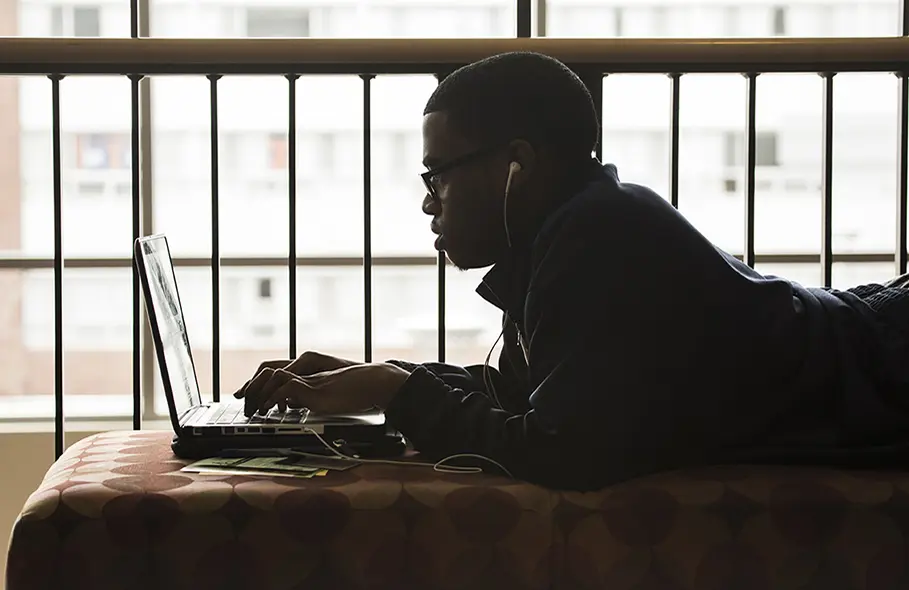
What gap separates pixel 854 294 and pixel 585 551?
0.56m

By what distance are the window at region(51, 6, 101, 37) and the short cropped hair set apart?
352 cm

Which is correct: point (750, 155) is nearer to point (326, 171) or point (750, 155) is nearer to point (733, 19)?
point (326, 171)


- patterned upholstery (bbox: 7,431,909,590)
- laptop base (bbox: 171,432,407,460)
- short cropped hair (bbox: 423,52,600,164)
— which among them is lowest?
patterned upholstery (bbox: 7,431,909,590)

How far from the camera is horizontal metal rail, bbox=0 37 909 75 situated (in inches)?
61.6

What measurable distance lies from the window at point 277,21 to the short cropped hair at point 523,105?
326 centimetres

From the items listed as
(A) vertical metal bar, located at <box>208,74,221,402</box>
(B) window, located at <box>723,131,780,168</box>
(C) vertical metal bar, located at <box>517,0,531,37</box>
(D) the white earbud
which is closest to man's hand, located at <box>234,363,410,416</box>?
(D) the white earbud

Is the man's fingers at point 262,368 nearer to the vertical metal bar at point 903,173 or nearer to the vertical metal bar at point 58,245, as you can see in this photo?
the vertical metal bar at point 58,245

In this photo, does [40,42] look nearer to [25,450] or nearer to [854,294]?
[854,294]

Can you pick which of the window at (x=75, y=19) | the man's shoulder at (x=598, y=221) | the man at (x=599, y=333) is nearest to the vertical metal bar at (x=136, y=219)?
the man at (x=599, y=333)

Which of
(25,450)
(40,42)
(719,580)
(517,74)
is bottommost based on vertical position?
(25,450)

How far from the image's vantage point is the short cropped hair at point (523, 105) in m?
1.26

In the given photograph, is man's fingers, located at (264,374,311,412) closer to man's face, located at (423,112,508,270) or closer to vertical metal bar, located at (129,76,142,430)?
man's face, located at (423,112,508,270)

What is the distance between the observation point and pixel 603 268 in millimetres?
1108

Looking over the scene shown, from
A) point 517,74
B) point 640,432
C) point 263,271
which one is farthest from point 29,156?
point 640,432
